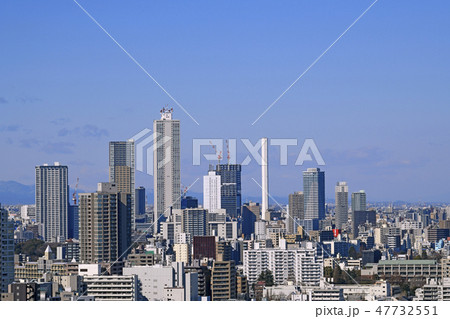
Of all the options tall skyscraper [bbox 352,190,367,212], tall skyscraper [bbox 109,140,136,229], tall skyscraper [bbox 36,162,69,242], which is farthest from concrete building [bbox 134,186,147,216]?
tall skyscraper [bbox 352,190,367,212]

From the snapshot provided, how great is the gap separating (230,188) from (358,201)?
4642 mm

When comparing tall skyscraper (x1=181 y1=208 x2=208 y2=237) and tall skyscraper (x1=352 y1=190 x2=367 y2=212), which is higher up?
tall skyscraper (x1=352 y1=190 x2=367 y2=212)

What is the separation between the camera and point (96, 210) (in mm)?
12453

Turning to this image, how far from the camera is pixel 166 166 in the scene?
15.2 meters

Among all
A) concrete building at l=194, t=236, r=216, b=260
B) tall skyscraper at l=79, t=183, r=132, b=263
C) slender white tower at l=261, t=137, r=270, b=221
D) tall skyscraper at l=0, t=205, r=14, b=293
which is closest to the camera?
tall skyscraper at l=0, t=205, r=14, b=293

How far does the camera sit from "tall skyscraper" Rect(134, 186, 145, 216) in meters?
14.2

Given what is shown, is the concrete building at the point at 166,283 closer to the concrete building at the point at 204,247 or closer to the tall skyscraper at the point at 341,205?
the concrete building at the point at 204,247

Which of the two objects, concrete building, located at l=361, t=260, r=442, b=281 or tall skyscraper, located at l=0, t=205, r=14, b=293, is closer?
tall skyscraper, located at l=0, t=205, r=14, b=293

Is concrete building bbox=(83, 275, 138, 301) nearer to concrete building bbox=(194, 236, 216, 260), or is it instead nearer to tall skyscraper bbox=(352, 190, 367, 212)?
concrete building bbox=(194, 236, 216, 260)

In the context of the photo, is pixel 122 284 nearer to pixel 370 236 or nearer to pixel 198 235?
pixel 198 235

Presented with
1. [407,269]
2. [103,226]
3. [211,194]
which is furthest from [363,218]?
[103,226]

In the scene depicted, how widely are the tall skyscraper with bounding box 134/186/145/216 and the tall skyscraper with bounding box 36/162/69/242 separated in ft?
4.46

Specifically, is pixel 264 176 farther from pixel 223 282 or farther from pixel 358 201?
pixel 358 201

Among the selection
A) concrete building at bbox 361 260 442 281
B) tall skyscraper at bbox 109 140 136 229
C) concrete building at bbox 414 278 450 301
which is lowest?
concrete building at bbox 361 260 442 281
